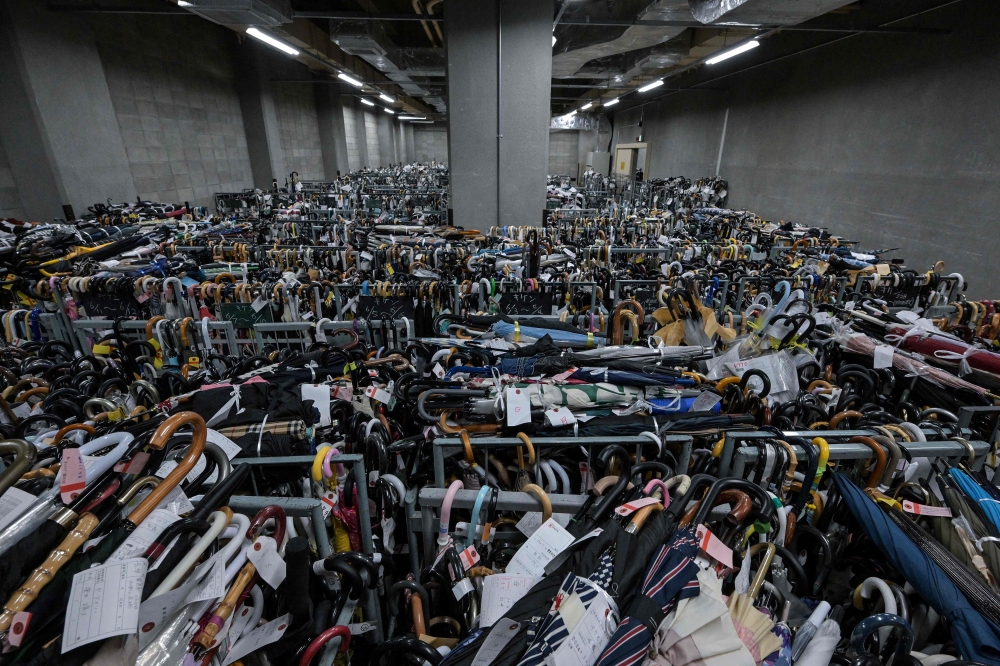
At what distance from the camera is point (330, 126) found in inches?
819

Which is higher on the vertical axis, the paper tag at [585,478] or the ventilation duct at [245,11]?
the ventilation duct at [245,11]

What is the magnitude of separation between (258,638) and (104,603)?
51cm

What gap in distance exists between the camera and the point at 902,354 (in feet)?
10.4

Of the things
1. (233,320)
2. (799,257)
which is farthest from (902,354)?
(233,320)

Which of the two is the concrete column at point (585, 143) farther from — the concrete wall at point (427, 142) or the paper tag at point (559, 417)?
the paper tag at point (559, 417)

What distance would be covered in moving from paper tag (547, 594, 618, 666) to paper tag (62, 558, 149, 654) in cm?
111

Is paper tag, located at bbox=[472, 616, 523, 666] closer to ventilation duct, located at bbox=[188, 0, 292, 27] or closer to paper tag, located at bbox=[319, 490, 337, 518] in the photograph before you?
paper tag, located at bbox=[319, 490, 337, 518]

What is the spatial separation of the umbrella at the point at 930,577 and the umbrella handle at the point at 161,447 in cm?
250

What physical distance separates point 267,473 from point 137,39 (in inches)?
542

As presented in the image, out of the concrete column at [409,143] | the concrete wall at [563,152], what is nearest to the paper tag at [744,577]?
the concrete wall at [563,152]

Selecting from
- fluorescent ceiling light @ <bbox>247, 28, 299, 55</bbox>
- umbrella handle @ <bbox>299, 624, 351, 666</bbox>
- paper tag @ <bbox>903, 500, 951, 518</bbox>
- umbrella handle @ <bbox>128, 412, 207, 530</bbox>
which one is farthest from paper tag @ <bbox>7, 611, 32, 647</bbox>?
fluorescent ceiling light @ <bbox>247, 28, 299, 55</bbox>

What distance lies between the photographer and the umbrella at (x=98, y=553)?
3.59 feet

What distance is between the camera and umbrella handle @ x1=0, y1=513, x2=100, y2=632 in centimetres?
106

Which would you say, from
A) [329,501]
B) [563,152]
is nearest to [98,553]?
[329,501]
